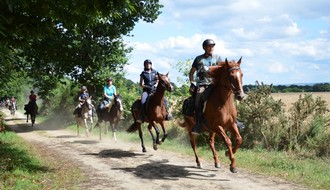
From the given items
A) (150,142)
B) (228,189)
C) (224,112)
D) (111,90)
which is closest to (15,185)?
(228,189)

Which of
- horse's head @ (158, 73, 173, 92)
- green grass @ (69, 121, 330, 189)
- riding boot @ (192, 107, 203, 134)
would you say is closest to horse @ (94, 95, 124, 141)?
green grass @ (69, 121, 330, 189)

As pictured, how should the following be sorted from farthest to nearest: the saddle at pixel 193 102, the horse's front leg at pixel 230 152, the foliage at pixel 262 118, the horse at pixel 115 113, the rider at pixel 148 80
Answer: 1. the horse at pixel 115 113
2. the foliage at pixel 262 118
3. the rider at pixel 148 80
4. the saddle at pixel 193 102
5. the horse's front leg at pixel 230 152

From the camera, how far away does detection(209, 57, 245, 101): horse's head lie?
25.7 feet

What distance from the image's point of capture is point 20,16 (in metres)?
7.55

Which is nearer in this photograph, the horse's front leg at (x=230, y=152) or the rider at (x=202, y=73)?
the horse's front leg at (x=230, y=152)

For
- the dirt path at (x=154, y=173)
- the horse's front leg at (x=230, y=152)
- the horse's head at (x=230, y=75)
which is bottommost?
the dirt path at (x=154, y=173)

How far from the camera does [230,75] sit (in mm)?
8023

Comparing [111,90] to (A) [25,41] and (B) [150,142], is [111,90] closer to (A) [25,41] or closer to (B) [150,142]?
(B) [150,142]

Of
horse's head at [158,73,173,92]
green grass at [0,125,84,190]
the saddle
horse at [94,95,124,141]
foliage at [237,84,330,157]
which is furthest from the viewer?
horse at [94,95,124,141]

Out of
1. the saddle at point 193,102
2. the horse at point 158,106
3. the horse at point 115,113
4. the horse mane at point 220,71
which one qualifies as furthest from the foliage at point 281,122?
the horse at point 115,113

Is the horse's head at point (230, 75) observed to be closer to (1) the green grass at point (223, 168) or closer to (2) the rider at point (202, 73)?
(2) the rider at point (202, 73)

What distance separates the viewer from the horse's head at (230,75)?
7.82 meters

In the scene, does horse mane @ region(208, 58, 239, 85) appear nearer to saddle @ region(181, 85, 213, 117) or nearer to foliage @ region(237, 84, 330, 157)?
saddle @ region(181, 85, 213, 117)

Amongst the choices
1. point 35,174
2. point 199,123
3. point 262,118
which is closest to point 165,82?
point 199,123
